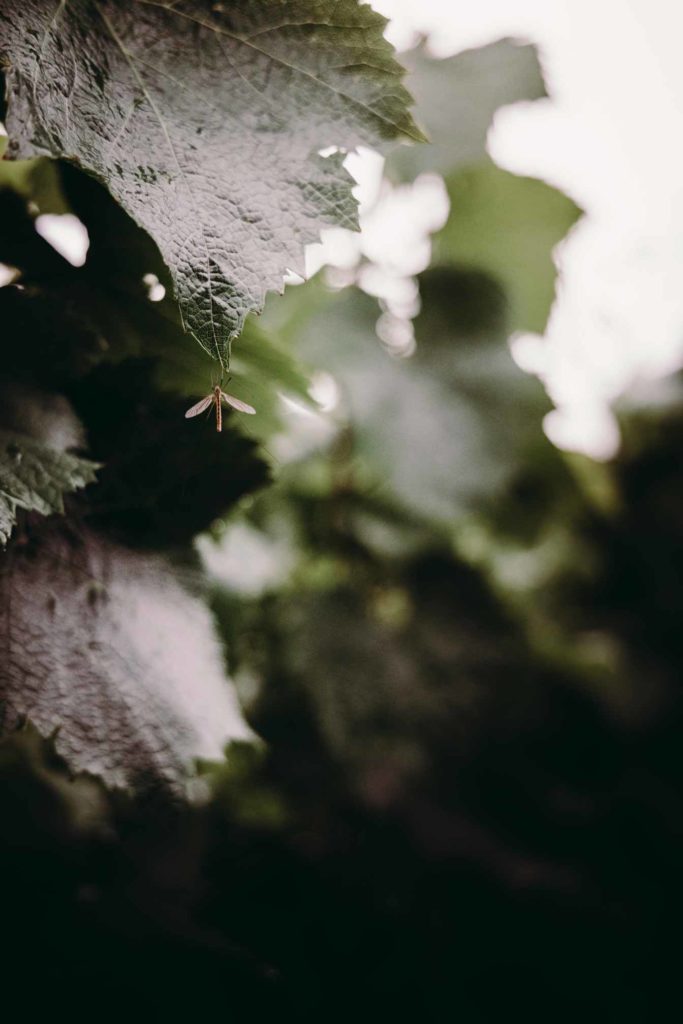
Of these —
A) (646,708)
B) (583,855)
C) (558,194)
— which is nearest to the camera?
(558,194)

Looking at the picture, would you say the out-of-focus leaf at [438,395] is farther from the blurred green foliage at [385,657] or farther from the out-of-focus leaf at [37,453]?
the out-of-focus leaf at [37,453]

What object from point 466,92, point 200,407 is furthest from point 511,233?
point 200,407

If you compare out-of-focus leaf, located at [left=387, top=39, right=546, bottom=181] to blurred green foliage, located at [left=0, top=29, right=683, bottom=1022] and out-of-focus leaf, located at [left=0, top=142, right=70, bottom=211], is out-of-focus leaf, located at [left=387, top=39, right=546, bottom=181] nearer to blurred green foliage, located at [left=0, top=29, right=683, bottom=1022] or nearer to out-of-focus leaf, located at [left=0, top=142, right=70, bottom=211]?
blurred green foliage, located at [left=0, top=29, right=683, bottom=1022]

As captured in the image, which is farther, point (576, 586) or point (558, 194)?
point (576, 586)

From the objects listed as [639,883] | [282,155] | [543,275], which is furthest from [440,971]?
[282,155]

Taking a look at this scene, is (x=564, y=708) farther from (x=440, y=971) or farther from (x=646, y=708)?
(x=440, y=971)

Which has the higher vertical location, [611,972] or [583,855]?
[583,855]

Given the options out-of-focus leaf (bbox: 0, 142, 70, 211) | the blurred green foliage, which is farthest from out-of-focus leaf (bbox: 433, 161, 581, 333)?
out-of-focus leaf (bbox: 0, 142, 70, 211)
